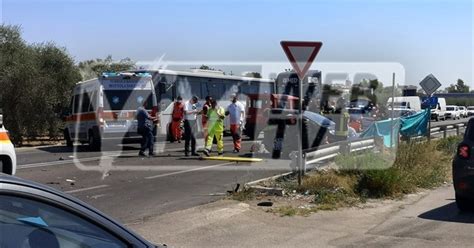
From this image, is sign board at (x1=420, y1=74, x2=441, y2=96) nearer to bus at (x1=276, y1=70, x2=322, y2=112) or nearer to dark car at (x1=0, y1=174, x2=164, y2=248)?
bus at (x1=276, y1=70, x2=322, y2=112)

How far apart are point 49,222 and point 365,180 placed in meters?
8.61

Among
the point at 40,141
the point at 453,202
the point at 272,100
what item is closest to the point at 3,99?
the point at 40,141

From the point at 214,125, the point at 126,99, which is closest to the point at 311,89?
the point at 126,99

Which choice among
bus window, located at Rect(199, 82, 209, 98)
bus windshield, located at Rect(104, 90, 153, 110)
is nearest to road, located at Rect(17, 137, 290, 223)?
bus windshield, located at Rect(104, 90, 153, 110)

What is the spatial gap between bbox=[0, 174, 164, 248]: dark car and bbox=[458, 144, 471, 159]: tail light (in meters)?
7.13

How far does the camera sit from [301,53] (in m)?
10.6

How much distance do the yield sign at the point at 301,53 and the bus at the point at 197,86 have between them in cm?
1024

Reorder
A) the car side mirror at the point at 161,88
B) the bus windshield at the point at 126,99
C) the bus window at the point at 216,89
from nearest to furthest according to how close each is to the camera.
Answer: the bus windshield at the point at 126,99 → the car side mirror at the point at 161,88 → the bus window at the point at 216,89

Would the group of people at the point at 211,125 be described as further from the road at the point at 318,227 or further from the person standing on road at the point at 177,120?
the road at the point at 318,227

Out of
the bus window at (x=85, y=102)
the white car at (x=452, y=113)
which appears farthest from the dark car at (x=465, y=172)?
the white car at (x=452, y=113)

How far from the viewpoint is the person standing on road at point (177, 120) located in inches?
844

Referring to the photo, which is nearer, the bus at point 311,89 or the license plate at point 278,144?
the license plate at point 278,144

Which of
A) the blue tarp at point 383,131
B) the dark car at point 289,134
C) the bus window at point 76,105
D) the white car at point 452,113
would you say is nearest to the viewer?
the dark car at point 289,134

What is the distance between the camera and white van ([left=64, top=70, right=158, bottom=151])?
1966 cm
